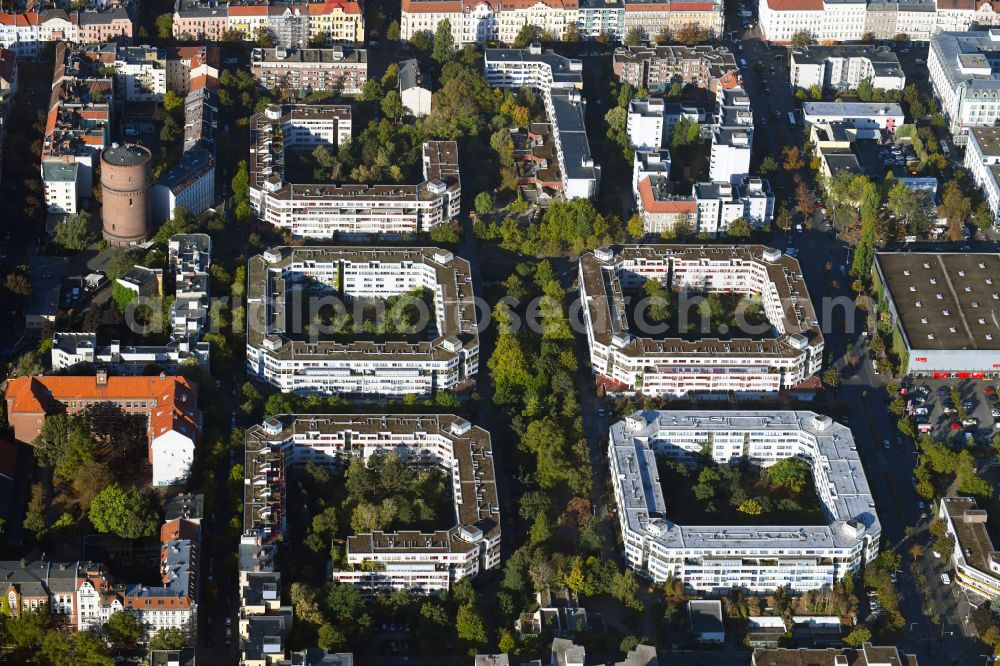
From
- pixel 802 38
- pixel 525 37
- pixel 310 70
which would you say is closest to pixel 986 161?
pixel 802 38

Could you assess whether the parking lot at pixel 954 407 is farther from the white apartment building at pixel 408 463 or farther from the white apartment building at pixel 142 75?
the white apartment building at pixel 142 75

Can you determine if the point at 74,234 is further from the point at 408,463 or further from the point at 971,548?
the point at 971,548

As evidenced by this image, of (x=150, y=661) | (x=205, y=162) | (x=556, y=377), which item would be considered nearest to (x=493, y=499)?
(x=556, y=377)

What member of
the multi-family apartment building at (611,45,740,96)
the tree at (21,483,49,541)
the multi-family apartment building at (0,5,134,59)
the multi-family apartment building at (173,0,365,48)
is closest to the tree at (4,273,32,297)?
the tree at (21,483,49,541)

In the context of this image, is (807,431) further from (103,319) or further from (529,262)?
(103,319)

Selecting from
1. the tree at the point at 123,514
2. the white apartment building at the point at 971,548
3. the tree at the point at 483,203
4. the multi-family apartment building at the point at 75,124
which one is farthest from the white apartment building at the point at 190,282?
the white apartment building at the point at 971,548
